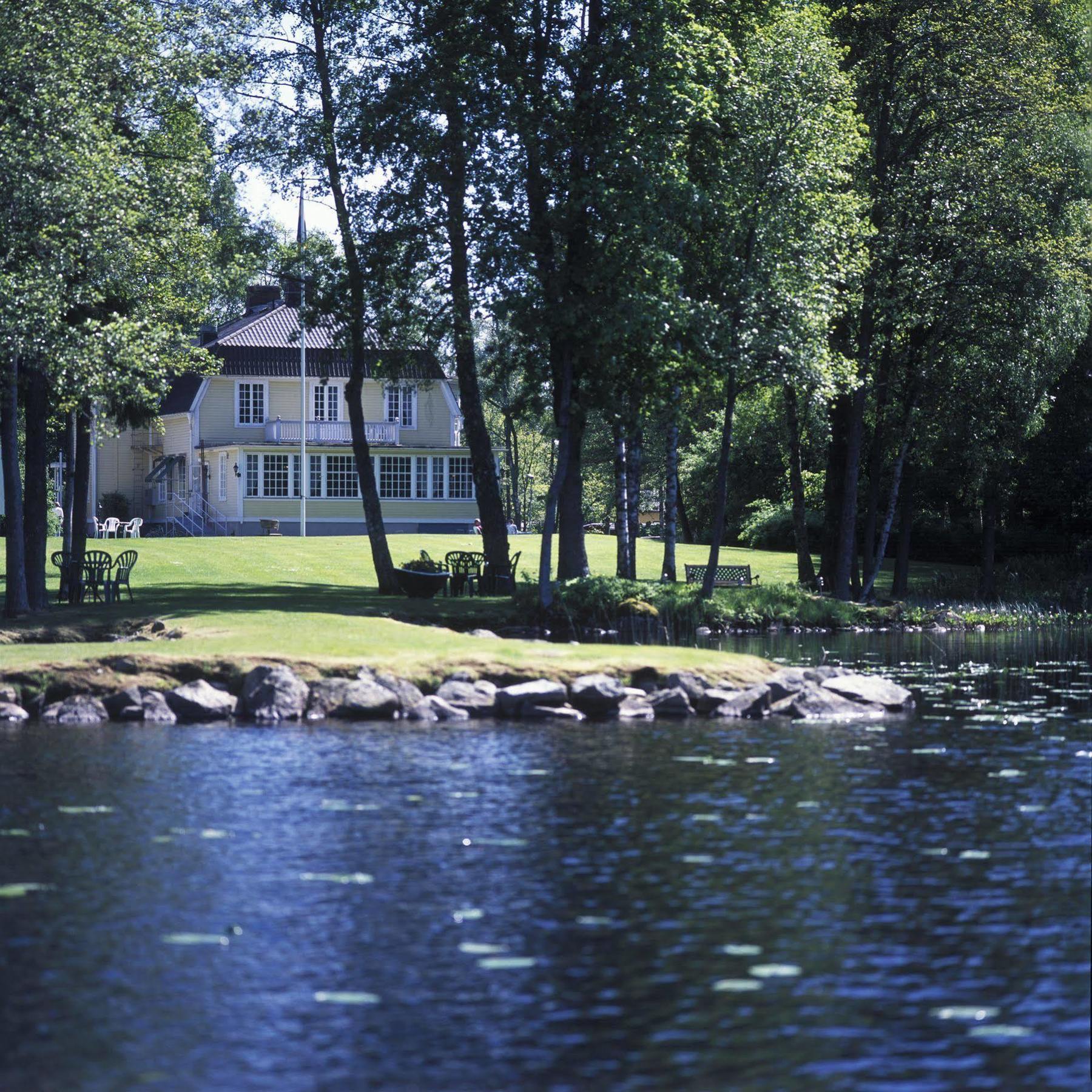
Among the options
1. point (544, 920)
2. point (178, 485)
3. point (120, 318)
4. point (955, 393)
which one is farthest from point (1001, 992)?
point (178, 485)

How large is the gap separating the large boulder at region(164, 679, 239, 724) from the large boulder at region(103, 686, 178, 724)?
0.31ft

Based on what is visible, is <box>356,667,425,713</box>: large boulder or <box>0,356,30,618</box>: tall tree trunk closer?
<box>356,667,425,713</box>: large boulder

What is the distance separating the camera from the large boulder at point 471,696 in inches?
709

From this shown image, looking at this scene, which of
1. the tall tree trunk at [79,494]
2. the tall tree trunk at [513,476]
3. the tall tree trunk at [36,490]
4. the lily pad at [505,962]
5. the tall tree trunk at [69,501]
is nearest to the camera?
the lily pad at [505,962]

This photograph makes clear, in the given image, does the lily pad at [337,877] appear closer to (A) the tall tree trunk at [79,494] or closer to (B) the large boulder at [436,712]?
(B) the large boulder at [436,712]

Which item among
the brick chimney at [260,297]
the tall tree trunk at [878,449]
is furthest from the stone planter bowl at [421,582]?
the brick chimney at [260,297]

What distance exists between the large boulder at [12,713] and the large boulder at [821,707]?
29.2 feet

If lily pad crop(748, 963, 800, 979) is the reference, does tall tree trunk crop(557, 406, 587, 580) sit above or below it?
above

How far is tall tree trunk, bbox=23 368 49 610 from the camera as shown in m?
26.3

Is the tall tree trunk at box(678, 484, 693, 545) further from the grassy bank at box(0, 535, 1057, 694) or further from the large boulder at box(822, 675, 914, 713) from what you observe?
the large boulder at box(822, 675, 914, 713)

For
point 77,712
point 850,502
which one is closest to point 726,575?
point 850,502

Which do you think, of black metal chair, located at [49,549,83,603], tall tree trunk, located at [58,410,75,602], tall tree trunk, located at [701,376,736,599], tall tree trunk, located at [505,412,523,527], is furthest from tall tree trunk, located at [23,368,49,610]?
tall tree trunk, located at [505,412,523,527]

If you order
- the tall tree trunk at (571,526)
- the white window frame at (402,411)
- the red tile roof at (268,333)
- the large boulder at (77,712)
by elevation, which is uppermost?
the red tile roof at (268,333)

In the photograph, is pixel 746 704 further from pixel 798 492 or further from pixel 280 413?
pixel 280 413
